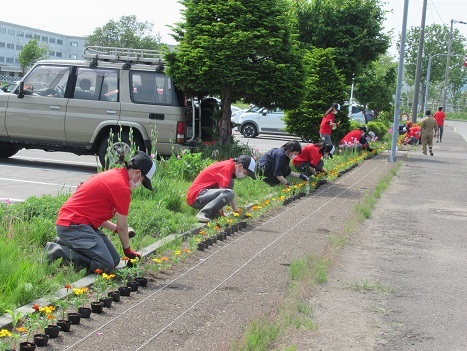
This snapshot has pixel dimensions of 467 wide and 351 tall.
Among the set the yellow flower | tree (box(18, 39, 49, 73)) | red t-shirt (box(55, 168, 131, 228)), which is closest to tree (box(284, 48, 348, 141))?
red t-shirt (box(55, 168, 131, 228))

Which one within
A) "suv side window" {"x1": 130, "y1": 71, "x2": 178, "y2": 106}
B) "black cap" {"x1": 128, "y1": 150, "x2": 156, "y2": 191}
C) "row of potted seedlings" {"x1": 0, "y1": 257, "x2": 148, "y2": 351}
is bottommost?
"row of potted seedlings" {"x1": 0, "y1": 257, "x2": 148, "y2": 351}

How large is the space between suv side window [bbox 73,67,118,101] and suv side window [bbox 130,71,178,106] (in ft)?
1.30

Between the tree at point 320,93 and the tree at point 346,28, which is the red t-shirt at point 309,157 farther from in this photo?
the tree at point 346,28

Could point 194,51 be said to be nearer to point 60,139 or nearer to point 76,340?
point 60,139

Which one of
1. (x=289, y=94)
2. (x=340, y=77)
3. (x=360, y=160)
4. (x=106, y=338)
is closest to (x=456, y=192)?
(x=289, y=94)

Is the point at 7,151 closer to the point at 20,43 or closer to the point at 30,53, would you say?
the point at 30,53

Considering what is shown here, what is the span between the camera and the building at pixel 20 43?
103 meters

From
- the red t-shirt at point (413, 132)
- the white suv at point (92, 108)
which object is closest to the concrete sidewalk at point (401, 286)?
the white suv at point (92, 108)

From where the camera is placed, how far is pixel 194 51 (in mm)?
16922

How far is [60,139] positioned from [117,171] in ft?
29.1

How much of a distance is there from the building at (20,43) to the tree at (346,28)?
74.8 m

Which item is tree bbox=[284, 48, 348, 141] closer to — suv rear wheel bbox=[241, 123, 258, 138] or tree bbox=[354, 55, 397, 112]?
suv rear wheel bbox=[241, 123, 258, 138]

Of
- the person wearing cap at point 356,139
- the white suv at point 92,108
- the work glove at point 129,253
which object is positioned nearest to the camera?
the work glove at point 129,253

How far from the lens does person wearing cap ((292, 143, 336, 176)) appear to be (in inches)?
650
